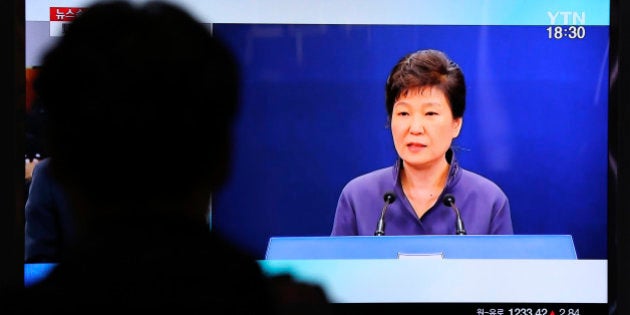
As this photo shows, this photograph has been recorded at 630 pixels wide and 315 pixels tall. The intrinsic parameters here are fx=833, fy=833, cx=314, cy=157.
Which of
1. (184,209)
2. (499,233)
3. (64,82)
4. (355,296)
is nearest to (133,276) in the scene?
(184,209)

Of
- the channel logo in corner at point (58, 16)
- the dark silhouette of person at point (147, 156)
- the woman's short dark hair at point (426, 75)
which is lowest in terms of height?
the dark silhouette of person at point (147, 156)

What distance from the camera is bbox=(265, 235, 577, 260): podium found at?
2.13 m

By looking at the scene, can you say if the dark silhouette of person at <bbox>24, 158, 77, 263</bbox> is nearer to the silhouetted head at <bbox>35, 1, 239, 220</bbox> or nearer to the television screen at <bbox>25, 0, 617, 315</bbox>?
the television screen at <bbox>25, 0, 617, 315</bbox>

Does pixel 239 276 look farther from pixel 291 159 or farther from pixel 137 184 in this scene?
pixel 291 159

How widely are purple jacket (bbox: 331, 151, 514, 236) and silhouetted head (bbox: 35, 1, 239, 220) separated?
1.35 meters

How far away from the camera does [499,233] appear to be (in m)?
2.16

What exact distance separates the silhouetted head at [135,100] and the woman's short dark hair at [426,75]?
1.36 meters

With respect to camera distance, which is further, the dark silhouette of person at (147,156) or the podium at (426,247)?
the podium at (426,247)

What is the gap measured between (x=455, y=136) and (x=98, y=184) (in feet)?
4.79

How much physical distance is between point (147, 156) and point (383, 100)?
139cm

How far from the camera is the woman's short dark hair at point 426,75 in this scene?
215cm

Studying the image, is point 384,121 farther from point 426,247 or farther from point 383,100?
point 426,247

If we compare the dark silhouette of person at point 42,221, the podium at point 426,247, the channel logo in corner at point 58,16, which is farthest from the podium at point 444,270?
the channel logo in corner at point 58,16

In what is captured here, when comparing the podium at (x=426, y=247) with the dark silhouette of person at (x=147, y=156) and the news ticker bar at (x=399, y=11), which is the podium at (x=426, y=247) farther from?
the dark silhouette of person at (x=147, y=156)
